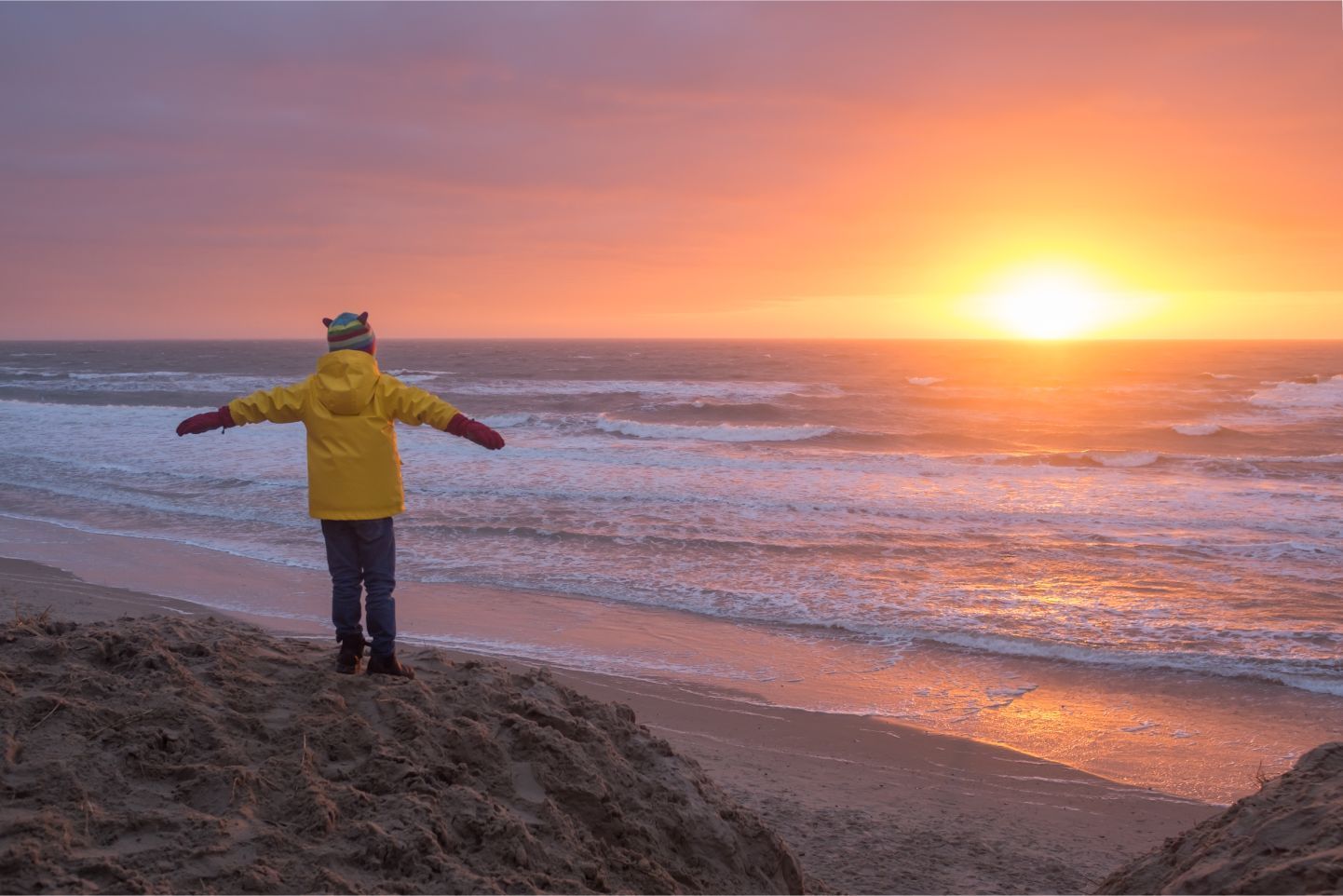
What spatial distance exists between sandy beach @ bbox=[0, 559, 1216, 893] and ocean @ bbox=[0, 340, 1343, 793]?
1.94 feet

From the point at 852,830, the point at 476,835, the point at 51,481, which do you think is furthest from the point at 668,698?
the point at 51,481

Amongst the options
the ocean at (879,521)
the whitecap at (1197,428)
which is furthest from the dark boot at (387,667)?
the whitecap at (1197,428)

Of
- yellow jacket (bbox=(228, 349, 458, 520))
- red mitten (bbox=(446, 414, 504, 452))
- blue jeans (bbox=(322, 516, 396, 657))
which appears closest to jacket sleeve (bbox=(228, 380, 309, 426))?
yellow jacket (bbox=(228, 349, 458, 520))

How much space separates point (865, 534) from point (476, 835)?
11.3 m

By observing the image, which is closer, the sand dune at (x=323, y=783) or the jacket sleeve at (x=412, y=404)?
the sand dune at (x=323, y=783)

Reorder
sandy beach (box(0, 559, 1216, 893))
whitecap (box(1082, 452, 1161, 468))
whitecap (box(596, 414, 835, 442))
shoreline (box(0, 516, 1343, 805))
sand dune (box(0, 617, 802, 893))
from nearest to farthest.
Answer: sand dune (box(0, 617, 802, 893))
sandy beach (box(0, 559, 1216, 893))
shoreline (box(0, 516, 1343, 805))
whitecap (box(1082, 452, 1161, 468))
whitecap (box(596, 414, 835, 442))

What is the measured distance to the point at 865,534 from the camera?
14102 mm

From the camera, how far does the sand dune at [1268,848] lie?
3021mm

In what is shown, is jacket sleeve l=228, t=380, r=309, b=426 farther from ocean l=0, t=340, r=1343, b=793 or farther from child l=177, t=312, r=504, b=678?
ocean l=0, t=340, r=1343, b=793

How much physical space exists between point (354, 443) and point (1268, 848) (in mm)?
3806

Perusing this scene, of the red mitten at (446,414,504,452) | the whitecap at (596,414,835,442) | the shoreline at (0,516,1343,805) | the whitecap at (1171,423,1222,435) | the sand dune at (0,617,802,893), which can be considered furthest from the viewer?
the whitecap at (1171,423,1222,435)

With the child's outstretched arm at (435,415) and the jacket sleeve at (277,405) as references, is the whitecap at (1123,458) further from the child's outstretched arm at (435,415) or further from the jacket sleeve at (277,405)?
the jacket sleeve at (277,405)

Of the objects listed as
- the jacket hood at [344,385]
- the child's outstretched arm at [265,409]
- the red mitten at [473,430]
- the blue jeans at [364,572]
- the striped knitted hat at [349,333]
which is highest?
the striped knitted hat at [349,333]

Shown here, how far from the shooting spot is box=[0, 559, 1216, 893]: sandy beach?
4699 mm
